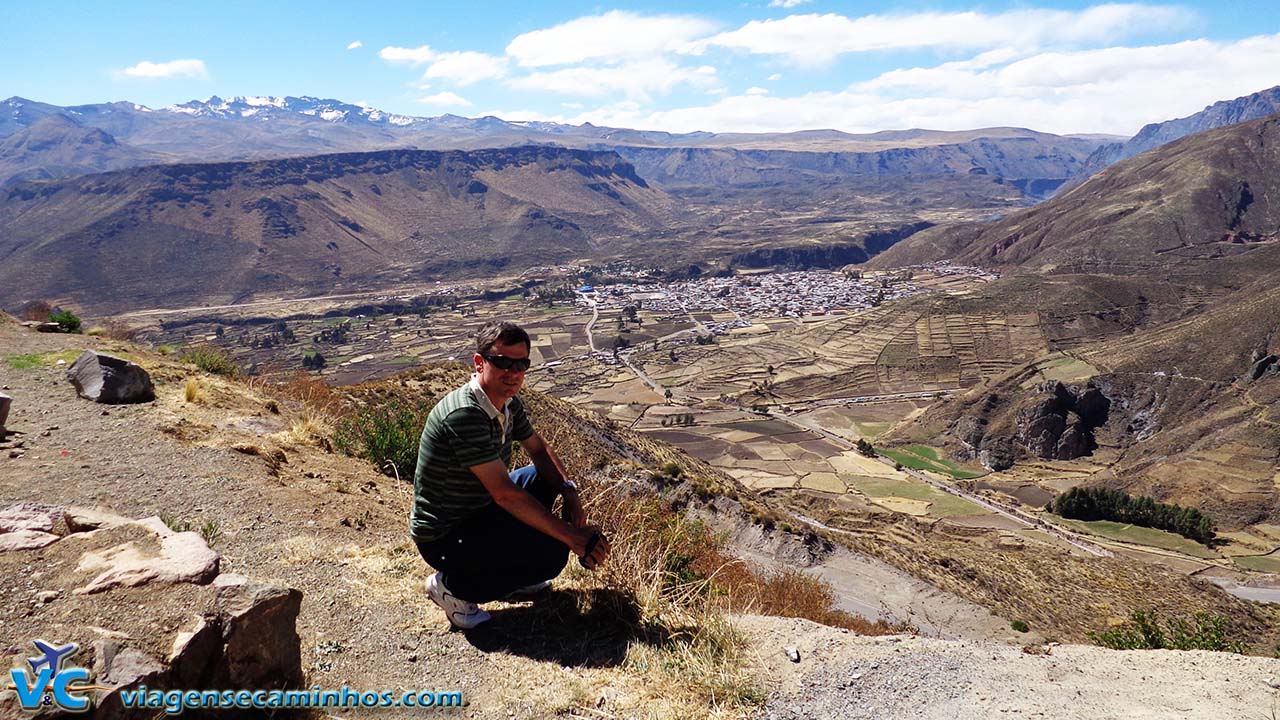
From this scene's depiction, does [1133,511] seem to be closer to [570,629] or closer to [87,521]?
[570,629]

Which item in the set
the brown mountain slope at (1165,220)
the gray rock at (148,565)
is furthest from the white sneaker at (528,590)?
the brown mountain slope at (1165,220)

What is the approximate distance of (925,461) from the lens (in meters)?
56.3

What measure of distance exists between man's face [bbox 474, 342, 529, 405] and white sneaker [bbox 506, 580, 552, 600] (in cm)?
146

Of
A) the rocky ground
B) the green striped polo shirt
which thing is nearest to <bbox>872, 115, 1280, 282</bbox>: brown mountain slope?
the rocky ground

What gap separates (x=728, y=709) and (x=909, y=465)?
56048 mm

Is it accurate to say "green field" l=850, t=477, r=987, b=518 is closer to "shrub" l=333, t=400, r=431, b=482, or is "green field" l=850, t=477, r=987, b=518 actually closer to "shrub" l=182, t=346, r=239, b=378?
"shrub" l=333, t=400, r=431, b=482

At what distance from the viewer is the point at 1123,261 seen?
116625 mm

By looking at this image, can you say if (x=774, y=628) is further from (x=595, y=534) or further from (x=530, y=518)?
(x=530, y=518)

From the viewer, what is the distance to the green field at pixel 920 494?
4378 centimetres

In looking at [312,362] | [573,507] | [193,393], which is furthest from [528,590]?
[312,362]

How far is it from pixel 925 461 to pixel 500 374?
58.4 meters

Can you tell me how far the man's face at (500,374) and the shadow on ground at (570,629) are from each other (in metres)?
1.58

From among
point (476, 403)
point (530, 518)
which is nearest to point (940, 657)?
point (530, 518)

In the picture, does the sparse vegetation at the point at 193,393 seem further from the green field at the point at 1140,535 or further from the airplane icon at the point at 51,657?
the green field at the point at 1140,535
